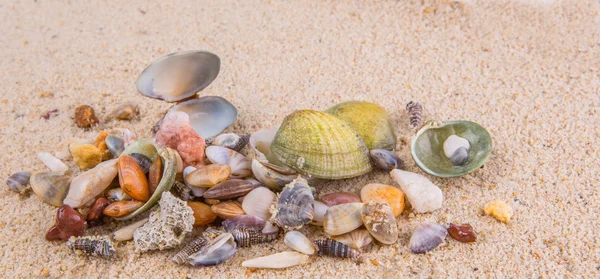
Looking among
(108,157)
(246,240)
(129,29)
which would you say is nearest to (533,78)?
(246,240)

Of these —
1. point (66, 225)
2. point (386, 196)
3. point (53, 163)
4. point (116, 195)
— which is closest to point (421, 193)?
point (386, 196)

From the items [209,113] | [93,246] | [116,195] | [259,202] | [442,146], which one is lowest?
[93,246]

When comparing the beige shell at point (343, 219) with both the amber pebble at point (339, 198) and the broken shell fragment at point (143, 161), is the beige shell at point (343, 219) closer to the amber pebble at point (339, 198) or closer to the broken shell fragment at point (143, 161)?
the amber pebble at point (339, 198)

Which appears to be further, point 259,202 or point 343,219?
point 259,202

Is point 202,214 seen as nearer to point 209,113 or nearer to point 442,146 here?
point 209,113

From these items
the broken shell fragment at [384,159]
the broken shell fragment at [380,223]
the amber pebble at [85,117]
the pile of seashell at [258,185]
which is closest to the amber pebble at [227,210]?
the pile of seashell at [258,185]

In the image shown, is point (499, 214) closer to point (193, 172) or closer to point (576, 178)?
point (576, 178)

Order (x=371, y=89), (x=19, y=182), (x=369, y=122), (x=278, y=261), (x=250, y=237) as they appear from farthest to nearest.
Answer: (x=371, y=89), (x=369, y=122), (x=19, y=182), (x=250, y=237), (x=278, y=261)
